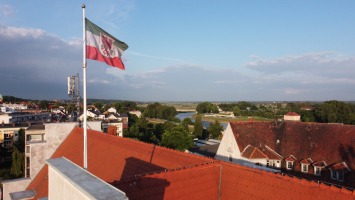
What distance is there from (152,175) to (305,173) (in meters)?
20.9

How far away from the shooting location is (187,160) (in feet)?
43.3

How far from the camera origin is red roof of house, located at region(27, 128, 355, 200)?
940 centimetres

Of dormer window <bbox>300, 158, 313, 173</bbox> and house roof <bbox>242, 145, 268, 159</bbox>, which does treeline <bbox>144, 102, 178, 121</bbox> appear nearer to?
house roof <bbox>242, 145, 268, 159</bbox>

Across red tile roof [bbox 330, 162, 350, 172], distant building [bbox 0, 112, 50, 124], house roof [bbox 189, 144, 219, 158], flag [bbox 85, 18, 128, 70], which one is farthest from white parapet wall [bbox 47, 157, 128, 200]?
distant building [bbox 0, 112, 50, 124]

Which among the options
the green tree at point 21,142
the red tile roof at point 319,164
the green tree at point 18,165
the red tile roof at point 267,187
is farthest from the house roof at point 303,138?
the green tree at point 21,142

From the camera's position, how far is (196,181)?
1112 centimetres

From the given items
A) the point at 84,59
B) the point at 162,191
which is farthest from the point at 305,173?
the point at 84,59

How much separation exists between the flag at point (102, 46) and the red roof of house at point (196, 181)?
4142 millimetres

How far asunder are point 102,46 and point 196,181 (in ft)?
19.9

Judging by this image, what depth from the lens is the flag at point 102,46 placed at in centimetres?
974

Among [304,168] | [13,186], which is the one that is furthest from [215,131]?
[13,186]

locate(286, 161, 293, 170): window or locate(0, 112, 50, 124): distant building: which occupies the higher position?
locate(0, 112, 50, 124): distant building

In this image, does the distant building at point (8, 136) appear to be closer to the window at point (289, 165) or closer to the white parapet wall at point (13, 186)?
the white parapet wall at point (13, 186)

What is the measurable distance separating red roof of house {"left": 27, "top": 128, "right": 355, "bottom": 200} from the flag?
4.14 metres
